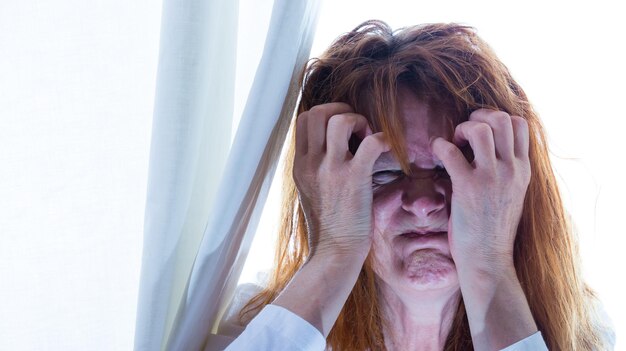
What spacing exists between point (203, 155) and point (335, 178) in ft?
0.70

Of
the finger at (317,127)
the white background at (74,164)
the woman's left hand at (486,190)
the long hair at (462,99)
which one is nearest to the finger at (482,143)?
the woman's left hand at (486,190)

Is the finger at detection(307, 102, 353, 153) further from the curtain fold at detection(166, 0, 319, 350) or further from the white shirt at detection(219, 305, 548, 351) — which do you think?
the white shirt at detection(219, 305, 548, 351)

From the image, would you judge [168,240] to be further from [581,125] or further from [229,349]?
[581,125]

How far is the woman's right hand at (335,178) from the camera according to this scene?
37.1 inches

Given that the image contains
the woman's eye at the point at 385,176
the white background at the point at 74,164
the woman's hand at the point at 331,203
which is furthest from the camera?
the woman's eye at the point at 385,176

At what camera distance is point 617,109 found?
4.13 feet

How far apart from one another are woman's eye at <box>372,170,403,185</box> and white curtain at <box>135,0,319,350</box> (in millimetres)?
189

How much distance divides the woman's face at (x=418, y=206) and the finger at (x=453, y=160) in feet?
0.25

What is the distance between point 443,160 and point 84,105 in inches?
21.0

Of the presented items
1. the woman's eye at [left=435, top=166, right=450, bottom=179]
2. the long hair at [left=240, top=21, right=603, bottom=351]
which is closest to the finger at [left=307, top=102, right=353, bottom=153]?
the long hair at [left=240, top=21, right=603, bottom=351]

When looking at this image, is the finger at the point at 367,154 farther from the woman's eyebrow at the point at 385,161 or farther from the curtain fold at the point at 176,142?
the curtain fold at the point at 176,142

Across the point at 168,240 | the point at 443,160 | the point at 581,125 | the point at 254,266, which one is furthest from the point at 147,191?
the point at 581,125

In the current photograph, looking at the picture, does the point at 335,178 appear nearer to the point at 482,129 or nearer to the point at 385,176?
the point at 385,176

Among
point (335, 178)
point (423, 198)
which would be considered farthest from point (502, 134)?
point (335, 178)
